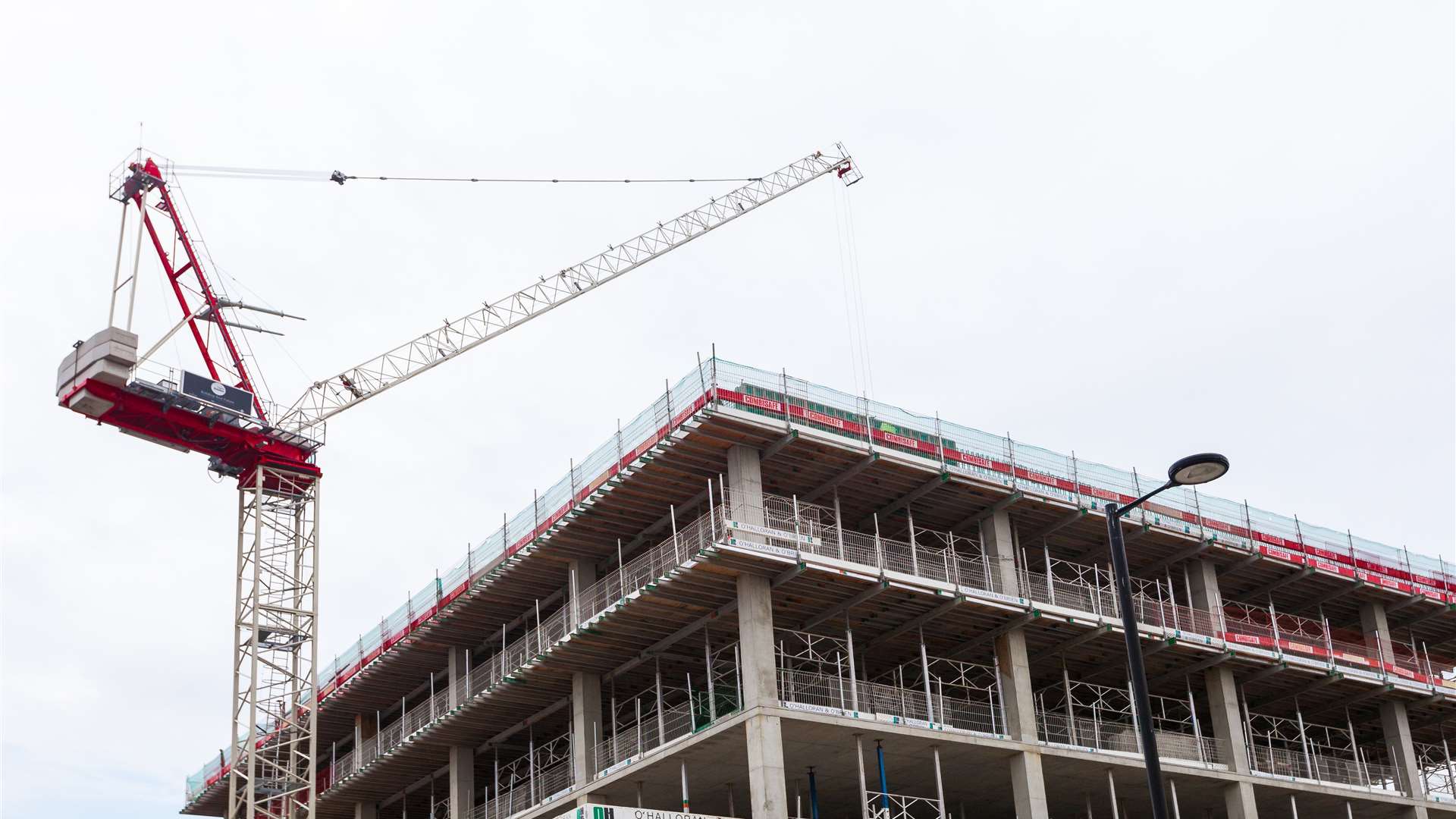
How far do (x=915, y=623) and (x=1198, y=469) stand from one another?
89.7 feet

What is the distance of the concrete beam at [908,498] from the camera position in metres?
46.2

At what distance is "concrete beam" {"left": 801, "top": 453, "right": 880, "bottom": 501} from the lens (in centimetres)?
4484

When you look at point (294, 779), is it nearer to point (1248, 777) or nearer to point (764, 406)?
point (764, 406)

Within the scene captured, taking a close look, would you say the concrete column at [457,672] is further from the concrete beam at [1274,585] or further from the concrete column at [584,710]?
the concrete beam at [1274,585]

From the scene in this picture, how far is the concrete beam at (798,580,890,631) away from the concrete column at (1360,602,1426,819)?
77.2 feet

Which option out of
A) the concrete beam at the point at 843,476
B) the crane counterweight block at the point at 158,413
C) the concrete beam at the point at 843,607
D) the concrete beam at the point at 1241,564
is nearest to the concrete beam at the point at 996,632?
the concrete beam at the point at 843,607

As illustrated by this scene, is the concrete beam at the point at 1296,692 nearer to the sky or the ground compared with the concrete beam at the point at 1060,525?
nearer to the ground

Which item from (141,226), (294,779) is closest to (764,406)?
(294,779)

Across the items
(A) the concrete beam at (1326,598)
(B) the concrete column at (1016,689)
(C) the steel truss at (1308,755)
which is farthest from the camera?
(A) the concrete beam at (1326,598)

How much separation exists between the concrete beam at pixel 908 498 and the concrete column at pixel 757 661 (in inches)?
205

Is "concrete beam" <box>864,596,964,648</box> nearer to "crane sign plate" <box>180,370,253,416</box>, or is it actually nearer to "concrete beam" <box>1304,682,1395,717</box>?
"concrete beam" <box>1304,682,1395,717</box>

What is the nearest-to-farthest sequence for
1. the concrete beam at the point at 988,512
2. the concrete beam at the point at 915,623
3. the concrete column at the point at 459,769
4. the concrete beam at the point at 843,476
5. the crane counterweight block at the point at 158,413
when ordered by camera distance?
the concrete beam at the point at 915,623 → the concrete beam at the point at 843,476 → the concrete beam at the point at 988,512 → the crane counterweight block at the point at 158,413 → the concrete column at the point at 459,769

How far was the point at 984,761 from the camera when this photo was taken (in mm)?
45719

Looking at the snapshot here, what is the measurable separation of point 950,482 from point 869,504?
9.76ft
